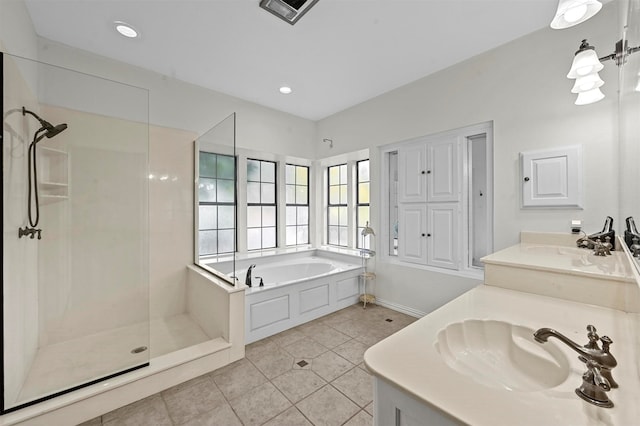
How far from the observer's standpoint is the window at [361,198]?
4195mm

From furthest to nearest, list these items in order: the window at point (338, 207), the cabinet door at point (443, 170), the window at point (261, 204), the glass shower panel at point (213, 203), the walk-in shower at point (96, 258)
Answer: the window at point (338, 207), the window at point (261, 204), the glass shower panel at point (213, 203), the cabinet door at point (443, 170), the walk-in shower at point (96, 258)

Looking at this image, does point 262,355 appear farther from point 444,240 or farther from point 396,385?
point 444,240

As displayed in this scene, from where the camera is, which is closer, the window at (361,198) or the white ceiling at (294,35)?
the white ceiling at (294,35)

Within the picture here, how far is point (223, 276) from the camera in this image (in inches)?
103

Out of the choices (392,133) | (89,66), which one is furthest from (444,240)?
(89,66)

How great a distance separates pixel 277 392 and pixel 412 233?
2.27 meters

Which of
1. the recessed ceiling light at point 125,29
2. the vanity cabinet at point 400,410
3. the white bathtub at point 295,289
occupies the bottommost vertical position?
the white bathtub at point 295,289

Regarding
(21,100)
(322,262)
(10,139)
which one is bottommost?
(322,262)

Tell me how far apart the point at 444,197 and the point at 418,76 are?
147cm

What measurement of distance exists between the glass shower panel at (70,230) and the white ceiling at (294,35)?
0.46 metres

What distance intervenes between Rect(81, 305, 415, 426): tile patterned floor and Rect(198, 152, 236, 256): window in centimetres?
131

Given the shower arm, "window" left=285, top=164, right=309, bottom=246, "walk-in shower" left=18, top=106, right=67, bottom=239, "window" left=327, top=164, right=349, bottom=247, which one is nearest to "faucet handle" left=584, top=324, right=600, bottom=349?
"walk-in shower" left=18, top=106, right=67, bottom=239

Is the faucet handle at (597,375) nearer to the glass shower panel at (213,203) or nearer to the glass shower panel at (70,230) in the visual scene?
the glass shower panel at (70,230)

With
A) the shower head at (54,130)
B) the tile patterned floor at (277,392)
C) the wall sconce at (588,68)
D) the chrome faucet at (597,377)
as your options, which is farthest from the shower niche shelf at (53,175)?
the wall sconce at (588,68)
